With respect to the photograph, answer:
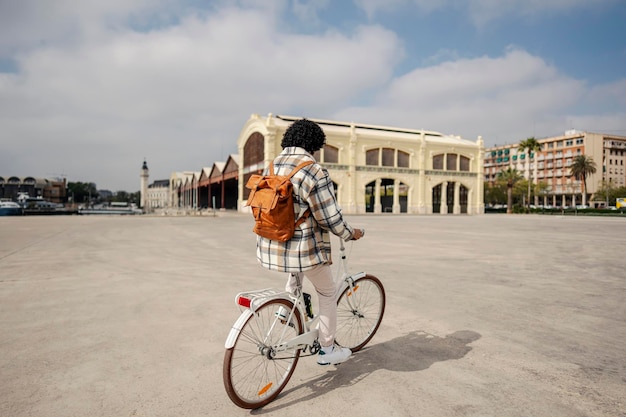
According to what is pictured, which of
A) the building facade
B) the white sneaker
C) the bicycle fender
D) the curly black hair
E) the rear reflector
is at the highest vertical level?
the building facade

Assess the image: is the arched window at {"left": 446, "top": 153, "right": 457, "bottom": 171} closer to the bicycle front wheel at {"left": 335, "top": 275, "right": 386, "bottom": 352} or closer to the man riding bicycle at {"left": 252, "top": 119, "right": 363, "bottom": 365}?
the bicycle front wheel at {"left": 335, "top": 275, "right": 386, "bottom": 352}

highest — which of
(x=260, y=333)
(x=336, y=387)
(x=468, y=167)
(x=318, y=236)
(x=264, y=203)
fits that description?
(x=468, y=167)

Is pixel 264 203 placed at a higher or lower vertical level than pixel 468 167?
lower

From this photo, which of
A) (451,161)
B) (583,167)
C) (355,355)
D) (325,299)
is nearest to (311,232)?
(325,299)

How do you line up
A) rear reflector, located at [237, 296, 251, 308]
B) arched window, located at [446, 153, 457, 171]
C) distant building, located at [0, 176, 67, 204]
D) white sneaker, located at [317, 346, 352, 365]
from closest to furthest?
rear reflector, located at [237, 296, 251, 308] < white sneaker, located at [317, 346, 352, 365] < arched window, located at [446, 153, 457, 171] < distant building, located at [0, 176, 67, 204]

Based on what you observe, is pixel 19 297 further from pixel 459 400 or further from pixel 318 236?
pixel 459 400

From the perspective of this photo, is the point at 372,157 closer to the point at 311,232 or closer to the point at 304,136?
the point at 304,136

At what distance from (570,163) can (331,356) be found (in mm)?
108947

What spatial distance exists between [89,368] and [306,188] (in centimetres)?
226

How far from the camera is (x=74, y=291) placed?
5.36 m

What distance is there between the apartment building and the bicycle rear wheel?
315 feet

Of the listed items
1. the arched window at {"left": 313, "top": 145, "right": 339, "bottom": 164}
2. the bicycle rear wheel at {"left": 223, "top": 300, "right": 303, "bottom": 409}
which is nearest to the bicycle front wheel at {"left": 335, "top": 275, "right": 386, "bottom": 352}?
the bicycle rear wheel at {"left": 223, "top": 300, "right": 303, "bottom": 409}

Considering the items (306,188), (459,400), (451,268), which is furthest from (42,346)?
(451,268)

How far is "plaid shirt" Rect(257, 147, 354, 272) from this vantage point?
8.25 feet
